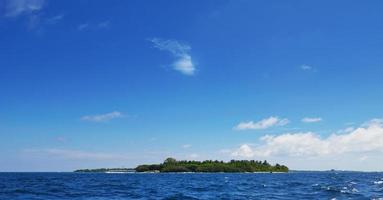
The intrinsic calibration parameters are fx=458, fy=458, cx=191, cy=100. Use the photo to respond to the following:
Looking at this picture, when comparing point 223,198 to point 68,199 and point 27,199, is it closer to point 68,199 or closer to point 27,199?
point 68,199

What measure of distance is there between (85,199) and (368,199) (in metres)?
31.1

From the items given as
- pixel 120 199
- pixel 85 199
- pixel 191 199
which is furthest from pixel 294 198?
pixel 85 199

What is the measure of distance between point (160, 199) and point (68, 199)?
10287 mm

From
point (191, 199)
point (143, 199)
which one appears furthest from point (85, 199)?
point (191, 199)

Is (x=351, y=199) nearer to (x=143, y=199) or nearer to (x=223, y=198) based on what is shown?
(x=223, y=198)

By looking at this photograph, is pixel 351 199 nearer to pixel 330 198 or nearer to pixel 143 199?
pixel 330 198

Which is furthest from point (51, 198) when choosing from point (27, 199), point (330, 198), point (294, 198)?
point (330, 198)

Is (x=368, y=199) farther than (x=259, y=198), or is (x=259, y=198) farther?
(x=259, y=198)

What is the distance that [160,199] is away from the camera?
171ft

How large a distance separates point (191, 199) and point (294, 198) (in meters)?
11.8

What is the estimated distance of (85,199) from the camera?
167ft

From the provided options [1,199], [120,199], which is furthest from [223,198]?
[1,199]

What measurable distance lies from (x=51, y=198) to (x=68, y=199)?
9.46ft

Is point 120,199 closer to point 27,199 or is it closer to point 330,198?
point 27,199
